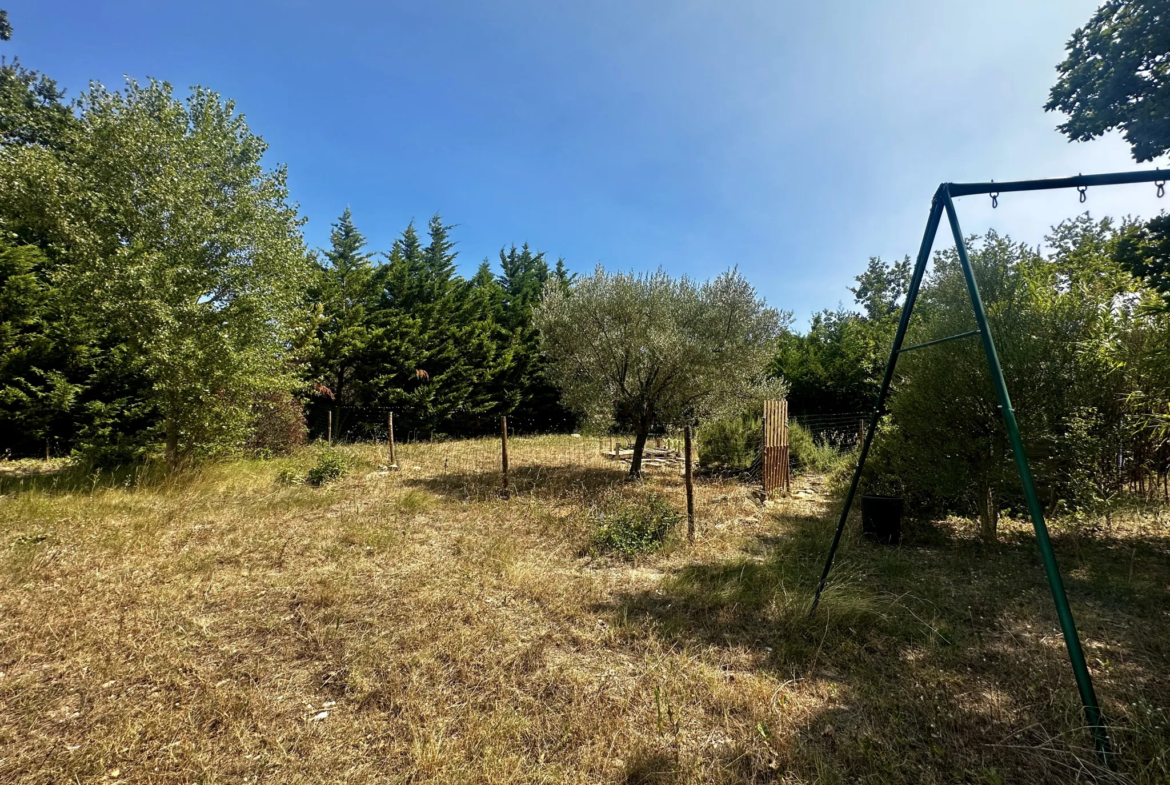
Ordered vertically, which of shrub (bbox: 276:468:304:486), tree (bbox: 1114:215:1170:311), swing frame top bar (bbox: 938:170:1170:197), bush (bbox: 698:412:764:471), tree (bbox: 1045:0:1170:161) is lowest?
shrub (bbox: 276:468:304:486)

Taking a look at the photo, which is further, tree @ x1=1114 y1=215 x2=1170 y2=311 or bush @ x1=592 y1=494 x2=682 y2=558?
bush @ x1=592 y1=494 x2=682 y2=558

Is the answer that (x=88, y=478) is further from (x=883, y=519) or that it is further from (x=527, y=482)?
(x=883, y=519)

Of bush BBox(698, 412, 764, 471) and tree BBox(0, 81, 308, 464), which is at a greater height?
tree BBox(0, 81, 308, 464)

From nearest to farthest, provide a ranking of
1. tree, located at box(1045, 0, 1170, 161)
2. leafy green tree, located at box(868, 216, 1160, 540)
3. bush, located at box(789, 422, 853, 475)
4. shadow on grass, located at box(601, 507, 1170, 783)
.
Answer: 1. shadow on grass, located at box(601, 507, 1170, 783)
2. tree, located at box(1045, 0, 1170, 161)
3. leafy green tree, located at box(868, 216, 1160, 540)
4. bush, located at box(789, 422, 853, 475)

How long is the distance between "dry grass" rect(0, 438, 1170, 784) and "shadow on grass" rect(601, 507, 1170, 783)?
0.02 m

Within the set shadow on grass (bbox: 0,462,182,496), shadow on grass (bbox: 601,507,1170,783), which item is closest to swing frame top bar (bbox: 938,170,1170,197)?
shadow on grass (bbox: 601,507,1170,783)

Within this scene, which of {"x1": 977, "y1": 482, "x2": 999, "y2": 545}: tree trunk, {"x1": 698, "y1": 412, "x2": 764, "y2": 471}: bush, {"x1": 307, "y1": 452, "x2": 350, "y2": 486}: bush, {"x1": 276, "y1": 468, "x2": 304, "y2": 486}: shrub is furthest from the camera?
{"x1": 698, "y1": 412, "x2": 764, "y2": 471}: bush

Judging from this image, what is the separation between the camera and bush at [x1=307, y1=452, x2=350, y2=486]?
848cm

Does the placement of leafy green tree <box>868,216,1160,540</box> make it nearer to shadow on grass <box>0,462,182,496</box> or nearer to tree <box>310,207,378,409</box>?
shadow on grass <box>0,462,182,496</box>

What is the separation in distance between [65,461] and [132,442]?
1.36 metres

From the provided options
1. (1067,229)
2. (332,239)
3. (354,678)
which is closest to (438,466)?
(354,678)

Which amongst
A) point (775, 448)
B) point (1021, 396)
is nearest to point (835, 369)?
point (775, 448)

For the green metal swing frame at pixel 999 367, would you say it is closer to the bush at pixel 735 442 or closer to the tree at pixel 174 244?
the bush at pixel 735 442

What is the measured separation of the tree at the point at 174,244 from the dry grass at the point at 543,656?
250 cm
